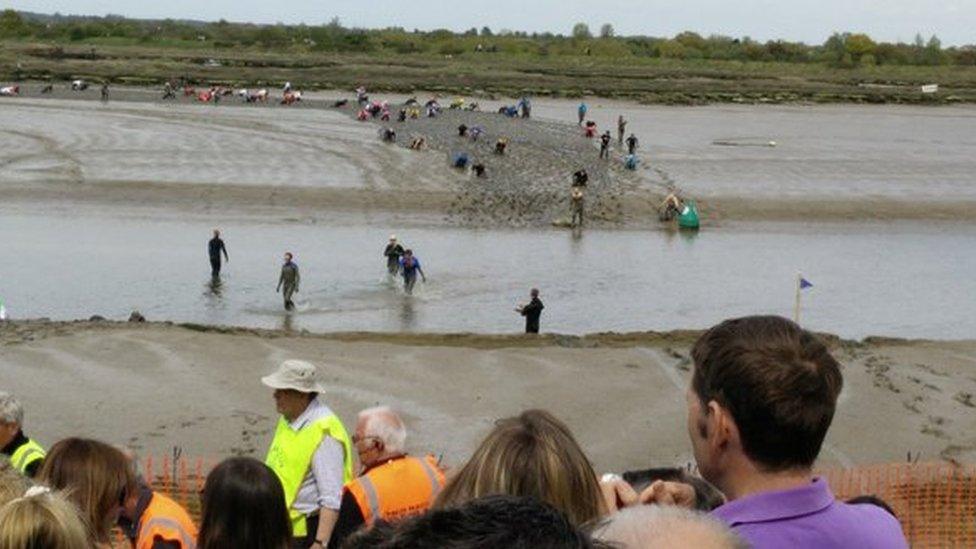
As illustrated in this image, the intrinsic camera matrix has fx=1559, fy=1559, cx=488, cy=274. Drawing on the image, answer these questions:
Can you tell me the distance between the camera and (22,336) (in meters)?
20.6

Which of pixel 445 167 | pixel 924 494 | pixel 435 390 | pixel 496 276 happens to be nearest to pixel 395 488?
pixel 924 494

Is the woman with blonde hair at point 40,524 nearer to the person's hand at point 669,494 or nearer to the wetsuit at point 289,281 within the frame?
the person's hand at point 669,494

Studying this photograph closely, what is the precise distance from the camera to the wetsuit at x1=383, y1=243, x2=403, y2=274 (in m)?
30.2

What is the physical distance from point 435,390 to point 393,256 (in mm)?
12350

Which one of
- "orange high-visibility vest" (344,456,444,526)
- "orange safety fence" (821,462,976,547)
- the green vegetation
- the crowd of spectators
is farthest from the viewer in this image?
the green vegetation

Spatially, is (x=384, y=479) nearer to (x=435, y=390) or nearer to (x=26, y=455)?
(x=26, y=455)

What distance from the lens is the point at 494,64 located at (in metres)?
142

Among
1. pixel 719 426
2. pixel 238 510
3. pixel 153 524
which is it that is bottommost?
pixel 153 524

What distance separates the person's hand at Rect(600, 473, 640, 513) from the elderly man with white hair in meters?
1.89

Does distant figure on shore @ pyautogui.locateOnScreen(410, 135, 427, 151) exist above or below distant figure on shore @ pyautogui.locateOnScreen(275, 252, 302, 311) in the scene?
below

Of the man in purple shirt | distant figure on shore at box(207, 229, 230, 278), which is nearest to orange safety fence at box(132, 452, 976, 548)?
the man in purple shirt

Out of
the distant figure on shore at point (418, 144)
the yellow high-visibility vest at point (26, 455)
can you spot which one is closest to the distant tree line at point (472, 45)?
the distant figure on shore at point (418, 144)

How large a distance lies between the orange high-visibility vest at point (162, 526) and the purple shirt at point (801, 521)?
8.96 feet

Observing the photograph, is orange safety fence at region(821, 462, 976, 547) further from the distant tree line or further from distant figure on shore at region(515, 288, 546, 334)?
the distant tree line
